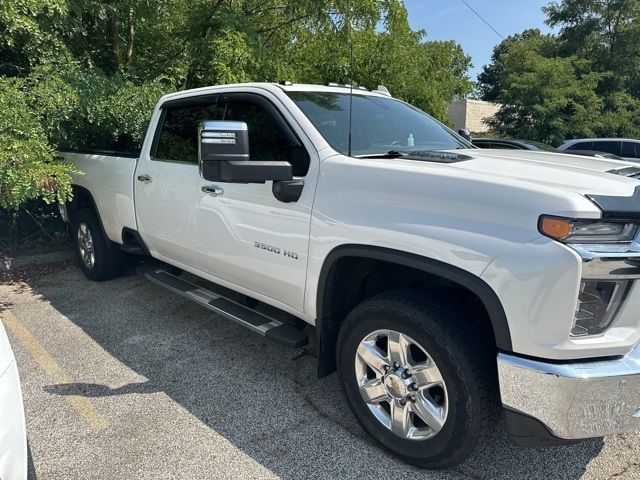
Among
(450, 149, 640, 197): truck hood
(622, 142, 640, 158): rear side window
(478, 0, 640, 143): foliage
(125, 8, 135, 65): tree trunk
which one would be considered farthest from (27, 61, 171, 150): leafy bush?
(478, 0, 640, 143): foliage

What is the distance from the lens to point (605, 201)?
6.68 feet

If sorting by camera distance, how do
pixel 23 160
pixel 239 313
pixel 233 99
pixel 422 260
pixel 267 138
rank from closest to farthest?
pixel 422 260 → pixel 267 138 → pixel 239 313 → pixel 233 99 → pixel 23 160

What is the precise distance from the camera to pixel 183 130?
421 cm

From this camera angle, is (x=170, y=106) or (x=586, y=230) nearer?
(x=586, y=230)

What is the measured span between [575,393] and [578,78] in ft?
89.0

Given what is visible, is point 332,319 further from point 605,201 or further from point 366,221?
point 605,201

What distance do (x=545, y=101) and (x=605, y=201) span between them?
2285cm

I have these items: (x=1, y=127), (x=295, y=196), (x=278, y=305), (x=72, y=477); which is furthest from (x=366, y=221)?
(x=1, y=127)

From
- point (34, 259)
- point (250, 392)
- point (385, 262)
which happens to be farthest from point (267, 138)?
point (34, 259)

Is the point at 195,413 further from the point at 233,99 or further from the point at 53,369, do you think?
the point at 233,99

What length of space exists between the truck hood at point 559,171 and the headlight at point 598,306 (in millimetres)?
377

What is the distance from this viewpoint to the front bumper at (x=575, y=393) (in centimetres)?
204

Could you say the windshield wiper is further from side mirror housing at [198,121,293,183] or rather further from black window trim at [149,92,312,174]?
side mirror housing at [198,121,293,183]

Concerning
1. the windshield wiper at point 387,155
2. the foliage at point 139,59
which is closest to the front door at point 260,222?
the windshield wiper at point 387,155
